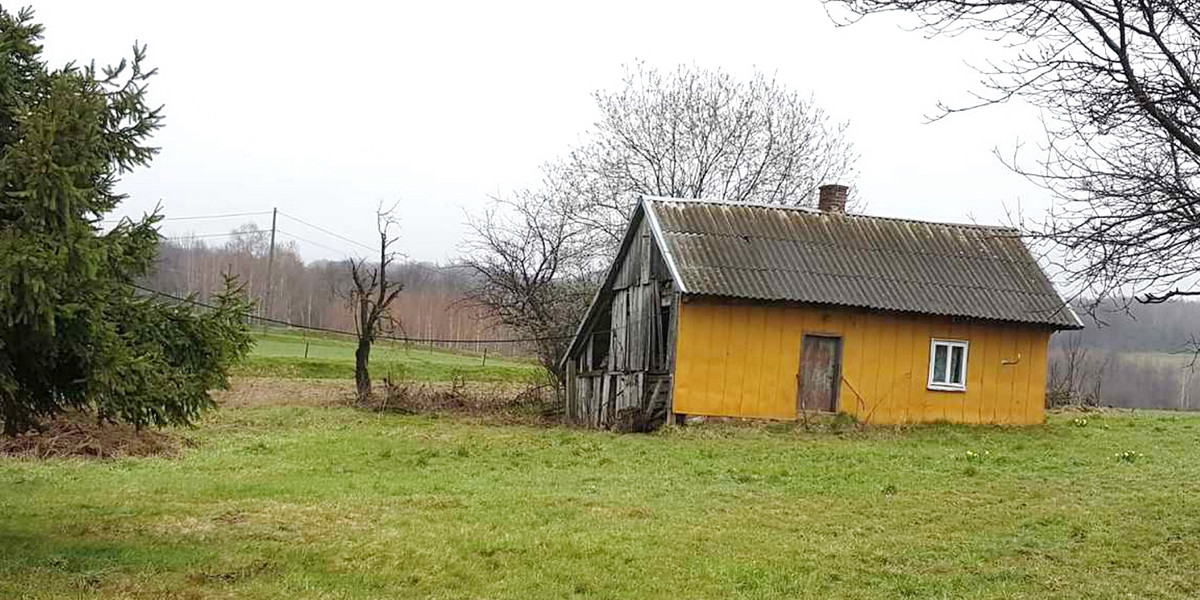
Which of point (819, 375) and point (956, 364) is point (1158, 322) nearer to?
point (819, 375)

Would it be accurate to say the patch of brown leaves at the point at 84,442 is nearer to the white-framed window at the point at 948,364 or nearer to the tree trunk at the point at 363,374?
the tree trunk at the point at 363,374

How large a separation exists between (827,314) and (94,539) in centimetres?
1523

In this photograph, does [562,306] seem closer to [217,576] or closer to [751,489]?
[751,489]

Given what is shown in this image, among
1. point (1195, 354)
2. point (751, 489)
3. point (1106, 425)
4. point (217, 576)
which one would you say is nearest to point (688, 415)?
point (751, 489)

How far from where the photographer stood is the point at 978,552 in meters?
9.66

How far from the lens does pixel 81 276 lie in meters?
7.45

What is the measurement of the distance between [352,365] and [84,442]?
81.3ft

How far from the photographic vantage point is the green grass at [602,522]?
835 cm

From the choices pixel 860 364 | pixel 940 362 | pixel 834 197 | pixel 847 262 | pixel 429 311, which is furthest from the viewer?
pixel 429 311

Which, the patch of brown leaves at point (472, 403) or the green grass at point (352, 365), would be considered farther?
the green grass at point (352, 365)

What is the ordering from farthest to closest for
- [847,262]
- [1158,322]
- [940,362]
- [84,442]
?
[847,262]
[940,362]
[84,442]
[1158,322]

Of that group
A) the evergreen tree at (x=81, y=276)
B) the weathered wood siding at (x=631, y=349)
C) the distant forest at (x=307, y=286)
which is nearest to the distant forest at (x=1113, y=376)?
the weathered wood siding at (x=631, y=349)

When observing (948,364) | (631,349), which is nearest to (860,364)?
(948,364)

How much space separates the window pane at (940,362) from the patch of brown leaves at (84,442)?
1442cm
